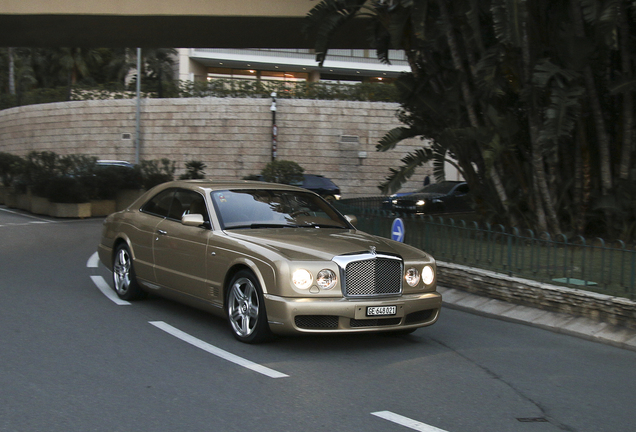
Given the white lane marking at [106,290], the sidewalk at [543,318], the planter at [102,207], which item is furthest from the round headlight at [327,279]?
the planter at [102,207]

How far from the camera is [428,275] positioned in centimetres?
680

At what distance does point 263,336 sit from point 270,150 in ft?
102

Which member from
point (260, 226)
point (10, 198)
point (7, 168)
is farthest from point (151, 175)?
point (260, 226)

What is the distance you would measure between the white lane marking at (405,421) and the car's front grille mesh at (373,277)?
1727 millimetres

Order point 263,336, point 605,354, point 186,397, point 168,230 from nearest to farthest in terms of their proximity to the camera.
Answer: point 186,397 → point 263,336 → point 605,354 → point 168,230

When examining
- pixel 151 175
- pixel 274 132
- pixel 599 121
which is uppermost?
pixel 274 132

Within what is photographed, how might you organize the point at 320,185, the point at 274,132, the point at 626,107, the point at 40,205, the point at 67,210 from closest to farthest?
the point at 626,107
the point at 67,210
the point at 40,205
the point at 320,185
the point at 274,132

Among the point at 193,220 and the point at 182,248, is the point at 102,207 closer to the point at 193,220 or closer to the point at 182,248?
the point at 182,248

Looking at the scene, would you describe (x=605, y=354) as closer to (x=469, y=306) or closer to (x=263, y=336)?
(x=469, y=306)

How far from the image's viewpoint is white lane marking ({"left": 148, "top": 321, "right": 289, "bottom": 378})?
18.4 ft

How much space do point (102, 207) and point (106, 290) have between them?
1538cm

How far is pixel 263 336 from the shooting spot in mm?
6363

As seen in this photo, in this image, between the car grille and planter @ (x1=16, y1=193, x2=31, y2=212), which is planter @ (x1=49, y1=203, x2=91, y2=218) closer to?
planter @ (x1=16, y1=193, x2=31, y2=212)

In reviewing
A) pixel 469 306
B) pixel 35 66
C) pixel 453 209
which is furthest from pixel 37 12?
pixel 35 66
